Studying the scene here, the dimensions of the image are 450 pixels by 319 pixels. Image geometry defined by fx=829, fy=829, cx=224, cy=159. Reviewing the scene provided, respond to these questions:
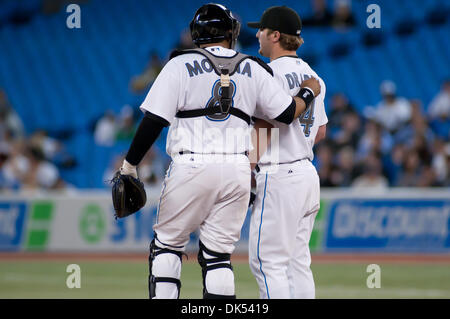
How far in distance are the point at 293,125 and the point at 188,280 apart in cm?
477

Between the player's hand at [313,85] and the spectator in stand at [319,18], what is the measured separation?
38.5 feet

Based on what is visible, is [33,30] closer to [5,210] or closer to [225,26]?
[5,210]

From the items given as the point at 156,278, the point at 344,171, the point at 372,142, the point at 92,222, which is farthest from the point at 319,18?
the point at 156,278

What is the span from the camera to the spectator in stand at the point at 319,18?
17703mm

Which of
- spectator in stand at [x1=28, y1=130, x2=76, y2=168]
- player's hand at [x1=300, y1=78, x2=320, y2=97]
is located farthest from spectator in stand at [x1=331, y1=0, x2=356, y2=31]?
player's hand at [x1=300, y1=78, x2=320, y2=97]

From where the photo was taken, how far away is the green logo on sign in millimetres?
13844

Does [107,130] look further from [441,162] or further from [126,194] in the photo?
[126,194]

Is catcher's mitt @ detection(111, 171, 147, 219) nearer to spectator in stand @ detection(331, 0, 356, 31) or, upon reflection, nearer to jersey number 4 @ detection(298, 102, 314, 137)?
jersey number 4 @ detection(298, 102, 314, 137)

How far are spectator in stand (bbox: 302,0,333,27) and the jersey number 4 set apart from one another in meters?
11.7

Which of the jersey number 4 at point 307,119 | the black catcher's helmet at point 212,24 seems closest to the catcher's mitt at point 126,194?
the black catcher's helmet at point 212,24

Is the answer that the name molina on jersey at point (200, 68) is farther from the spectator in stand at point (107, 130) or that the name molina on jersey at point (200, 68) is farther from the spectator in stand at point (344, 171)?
the spectator in stand at point (107, 130)

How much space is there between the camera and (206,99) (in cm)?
561

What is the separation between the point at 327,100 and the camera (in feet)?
54.4
